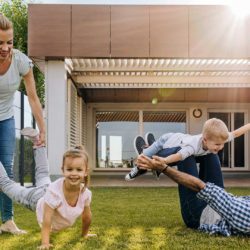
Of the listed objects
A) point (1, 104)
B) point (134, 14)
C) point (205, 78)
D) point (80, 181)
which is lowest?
point (80, 181)

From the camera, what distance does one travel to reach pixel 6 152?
15.2 feet

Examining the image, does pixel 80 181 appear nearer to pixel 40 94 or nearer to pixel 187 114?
pixel 187 114

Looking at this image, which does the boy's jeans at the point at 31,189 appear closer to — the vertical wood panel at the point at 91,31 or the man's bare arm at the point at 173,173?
the man's bare arm at the point at 173,173

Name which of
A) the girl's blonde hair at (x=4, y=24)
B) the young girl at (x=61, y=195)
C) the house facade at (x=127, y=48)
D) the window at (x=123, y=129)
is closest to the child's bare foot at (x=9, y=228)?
the young girl at (x=61, y=195)

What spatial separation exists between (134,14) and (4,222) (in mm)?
6866

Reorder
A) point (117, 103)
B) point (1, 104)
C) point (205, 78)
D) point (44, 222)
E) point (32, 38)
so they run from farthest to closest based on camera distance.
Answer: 1. point (117, 103)
2. point (205, 78)
3. point (32, 38)
4. point (1, 104)
5. point (44, 222)

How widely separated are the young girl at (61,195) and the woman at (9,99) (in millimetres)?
302

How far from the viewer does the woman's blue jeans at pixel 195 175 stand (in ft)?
15.4

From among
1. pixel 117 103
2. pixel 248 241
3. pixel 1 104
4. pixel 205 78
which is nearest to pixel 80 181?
pixel 1 104

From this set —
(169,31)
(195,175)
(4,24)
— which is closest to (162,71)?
(169,31)

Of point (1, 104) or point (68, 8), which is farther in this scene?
point (68, 8)

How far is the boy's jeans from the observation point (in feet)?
14.0

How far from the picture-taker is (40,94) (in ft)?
88.2

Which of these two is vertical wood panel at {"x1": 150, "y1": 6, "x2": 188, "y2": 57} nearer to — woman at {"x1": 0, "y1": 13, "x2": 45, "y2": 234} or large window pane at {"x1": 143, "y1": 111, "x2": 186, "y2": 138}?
woman at {"x1": 0, "y1": 13, "x2": 45, "y2": 234}
